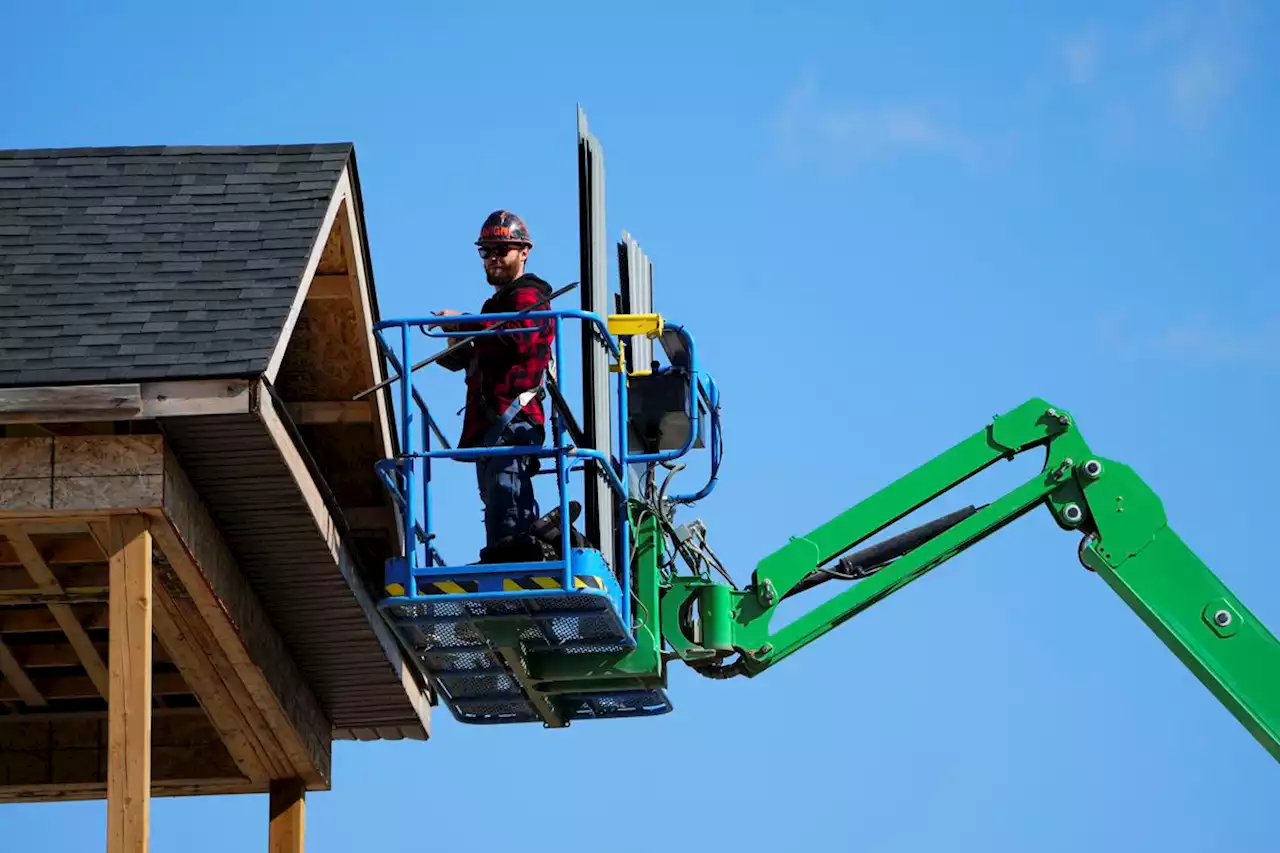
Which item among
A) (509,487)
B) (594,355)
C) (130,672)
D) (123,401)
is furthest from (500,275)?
(130,672)

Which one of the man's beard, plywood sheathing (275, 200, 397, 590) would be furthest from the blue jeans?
plywood sheathing (275, 200, 397, 590)

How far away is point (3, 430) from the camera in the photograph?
14.9 meters

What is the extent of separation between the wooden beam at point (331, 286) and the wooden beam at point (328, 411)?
32.0 inches

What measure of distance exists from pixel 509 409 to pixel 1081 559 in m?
3.81

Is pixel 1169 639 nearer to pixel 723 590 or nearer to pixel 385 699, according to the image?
pixel 723 590

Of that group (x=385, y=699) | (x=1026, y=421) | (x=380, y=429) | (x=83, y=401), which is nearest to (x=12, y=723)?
(x=385, y=699)

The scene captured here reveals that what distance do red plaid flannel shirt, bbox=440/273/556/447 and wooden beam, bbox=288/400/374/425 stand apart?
177cm

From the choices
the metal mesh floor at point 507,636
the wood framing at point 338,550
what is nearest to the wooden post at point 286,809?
the wood framing at point 338,550

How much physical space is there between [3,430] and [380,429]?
10.1 ft

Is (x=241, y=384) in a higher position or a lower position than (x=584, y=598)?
higher

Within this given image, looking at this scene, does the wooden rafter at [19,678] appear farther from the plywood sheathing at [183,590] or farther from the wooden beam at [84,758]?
the wooden beam at [84,758]

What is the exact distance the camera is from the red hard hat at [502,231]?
51.7 ft

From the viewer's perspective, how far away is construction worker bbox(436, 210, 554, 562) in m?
15.2

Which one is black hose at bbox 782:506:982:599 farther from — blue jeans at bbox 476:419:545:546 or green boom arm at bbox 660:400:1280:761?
blue jeans at bbox 476:419:545:546
